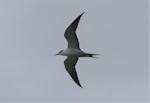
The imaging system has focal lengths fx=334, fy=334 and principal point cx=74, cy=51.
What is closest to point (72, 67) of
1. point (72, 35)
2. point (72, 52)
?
point (72, 52)

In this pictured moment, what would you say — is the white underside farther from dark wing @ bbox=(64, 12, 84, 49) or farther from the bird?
dark wing @ bbox=(64, 12, 84, 49)

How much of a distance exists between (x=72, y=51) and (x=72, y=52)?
71 millimetres

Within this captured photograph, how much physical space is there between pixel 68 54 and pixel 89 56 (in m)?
1.58

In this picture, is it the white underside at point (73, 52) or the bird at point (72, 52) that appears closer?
the bird at point (72, 52)

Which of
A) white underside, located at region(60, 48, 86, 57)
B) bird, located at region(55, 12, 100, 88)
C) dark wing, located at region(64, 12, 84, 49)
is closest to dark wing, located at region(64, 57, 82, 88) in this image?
bird, located at region(55, 12, 100, 88)

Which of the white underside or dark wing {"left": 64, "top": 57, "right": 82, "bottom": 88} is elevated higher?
the white underside

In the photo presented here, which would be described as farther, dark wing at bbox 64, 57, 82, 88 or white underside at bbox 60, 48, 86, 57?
dark wing at bbox 64, 57, 82, 88

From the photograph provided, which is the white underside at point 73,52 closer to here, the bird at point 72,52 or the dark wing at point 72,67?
the bird at point 72,52

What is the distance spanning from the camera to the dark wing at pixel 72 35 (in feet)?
74.0

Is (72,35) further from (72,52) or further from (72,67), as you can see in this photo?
(72,67)

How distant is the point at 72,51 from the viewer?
926 inches

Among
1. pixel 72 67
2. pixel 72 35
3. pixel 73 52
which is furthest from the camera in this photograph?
pixel 72 67

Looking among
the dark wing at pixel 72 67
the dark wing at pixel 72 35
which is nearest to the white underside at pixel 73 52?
the dark wing at pixel 72 35

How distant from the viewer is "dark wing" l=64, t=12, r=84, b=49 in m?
22.5
